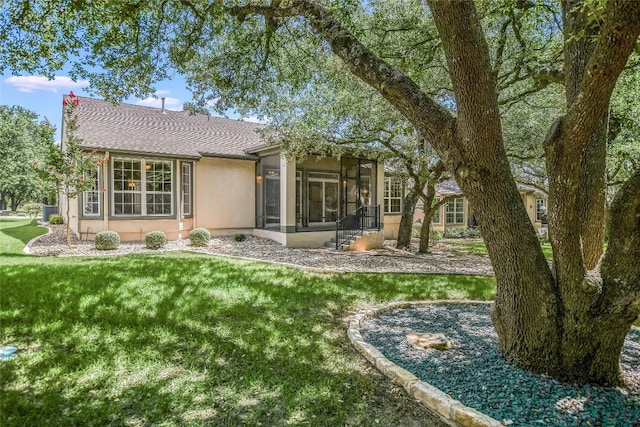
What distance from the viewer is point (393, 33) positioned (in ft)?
28.0

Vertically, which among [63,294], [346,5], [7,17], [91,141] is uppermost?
[346,5]

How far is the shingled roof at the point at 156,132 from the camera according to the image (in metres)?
13.0

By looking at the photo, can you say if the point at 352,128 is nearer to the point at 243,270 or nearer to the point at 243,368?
the point at 243,270

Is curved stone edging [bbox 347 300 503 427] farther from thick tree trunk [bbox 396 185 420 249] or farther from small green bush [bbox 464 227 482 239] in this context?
small green bush [bbox 464 227 482 239]

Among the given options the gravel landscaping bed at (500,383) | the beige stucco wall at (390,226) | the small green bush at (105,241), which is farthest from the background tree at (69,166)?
the beige stucco wall at (390,226)

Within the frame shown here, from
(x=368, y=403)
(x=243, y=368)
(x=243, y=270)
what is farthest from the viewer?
(x=243, y=270)

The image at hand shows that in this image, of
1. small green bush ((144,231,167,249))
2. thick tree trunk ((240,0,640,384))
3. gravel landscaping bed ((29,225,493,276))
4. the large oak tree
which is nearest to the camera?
the large oak tree

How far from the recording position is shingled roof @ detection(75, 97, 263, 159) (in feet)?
42.7

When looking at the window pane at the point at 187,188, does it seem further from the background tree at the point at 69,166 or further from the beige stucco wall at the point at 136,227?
the background tree at the point at 69,166

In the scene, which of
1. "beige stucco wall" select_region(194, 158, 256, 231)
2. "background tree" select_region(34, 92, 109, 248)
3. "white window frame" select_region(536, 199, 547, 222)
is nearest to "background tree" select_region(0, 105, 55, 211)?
"beige stucco wall" select_region(194, 158, 256, 231)

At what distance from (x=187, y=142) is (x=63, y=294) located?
10.5 meters

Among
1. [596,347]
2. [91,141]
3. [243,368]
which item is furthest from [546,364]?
[91,141]

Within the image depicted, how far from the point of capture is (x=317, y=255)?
37.6 ft

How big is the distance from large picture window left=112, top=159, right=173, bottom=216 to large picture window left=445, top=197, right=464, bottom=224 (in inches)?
638
